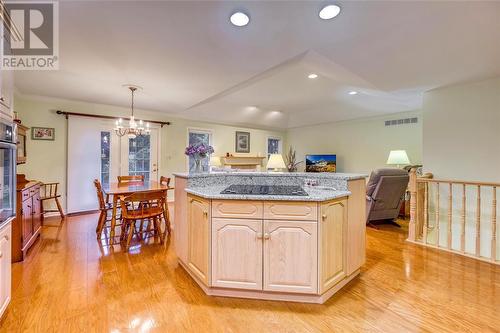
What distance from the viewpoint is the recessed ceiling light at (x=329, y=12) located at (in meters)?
1.89

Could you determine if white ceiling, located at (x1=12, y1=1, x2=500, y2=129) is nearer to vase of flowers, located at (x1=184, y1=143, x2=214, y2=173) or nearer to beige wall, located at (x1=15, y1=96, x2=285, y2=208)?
beige wall, located at (x1=15, y1=96, x2=285, y2=208)

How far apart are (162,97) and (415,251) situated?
4.82 meters

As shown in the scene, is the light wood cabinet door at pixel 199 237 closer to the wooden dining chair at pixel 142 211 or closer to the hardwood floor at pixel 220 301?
the hardwood floor at pixel 220 301

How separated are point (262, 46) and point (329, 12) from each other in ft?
2.47

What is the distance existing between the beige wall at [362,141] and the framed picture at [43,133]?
6546mm

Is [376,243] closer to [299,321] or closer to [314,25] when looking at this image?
[299,321]

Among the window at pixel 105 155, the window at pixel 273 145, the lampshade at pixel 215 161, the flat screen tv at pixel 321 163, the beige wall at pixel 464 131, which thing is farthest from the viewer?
the window at pixel 273 145

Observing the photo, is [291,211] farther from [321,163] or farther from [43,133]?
[321,163]

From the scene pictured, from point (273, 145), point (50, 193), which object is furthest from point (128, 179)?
point (273, 145)

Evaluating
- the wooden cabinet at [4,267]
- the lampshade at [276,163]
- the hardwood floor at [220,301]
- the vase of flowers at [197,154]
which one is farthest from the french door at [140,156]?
the wooden cabinet at [4,267]

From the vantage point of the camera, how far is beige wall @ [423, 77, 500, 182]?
10.3ft

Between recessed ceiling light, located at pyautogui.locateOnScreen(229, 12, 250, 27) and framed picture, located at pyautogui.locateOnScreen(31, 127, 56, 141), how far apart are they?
4.46m

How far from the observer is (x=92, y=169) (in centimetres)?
486

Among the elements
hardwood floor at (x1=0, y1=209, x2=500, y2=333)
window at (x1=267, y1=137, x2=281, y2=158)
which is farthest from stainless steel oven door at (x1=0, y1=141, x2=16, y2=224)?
window at (x1=267, y1=137, x2=281, y2=158)
